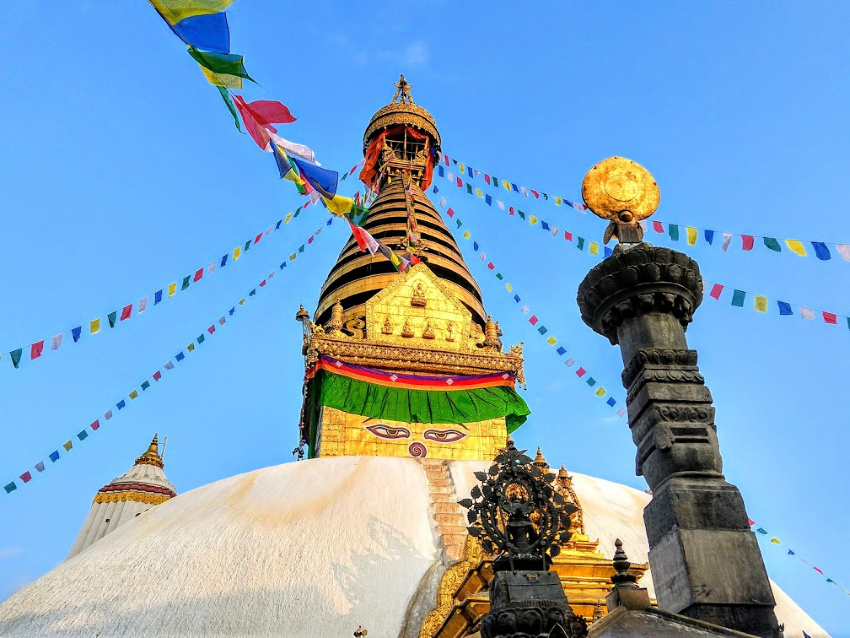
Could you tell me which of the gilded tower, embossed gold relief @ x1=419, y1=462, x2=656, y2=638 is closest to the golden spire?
the gilded tower

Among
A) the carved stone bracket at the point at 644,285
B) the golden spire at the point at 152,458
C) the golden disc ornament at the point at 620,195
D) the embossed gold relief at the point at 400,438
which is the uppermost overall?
the golden spire at the point at 152,458

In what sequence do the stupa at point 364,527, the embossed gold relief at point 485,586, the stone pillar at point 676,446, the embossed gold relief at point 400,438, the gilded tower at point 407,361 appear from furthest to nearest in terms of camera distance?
the gilded tower at point 407,361, the embossed gold relief at point 400,438, the stupa at point 364,527, the embossed gold relief at point 485,586, the stone pillar at point 676,446

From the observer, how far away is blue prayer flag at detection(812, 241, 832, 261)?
747 centimetres

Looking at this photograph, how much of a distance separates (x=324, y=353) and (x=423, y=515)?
6.98 metres

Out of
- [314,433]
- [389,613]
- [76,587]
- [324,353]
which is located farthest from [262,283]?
[389,613]

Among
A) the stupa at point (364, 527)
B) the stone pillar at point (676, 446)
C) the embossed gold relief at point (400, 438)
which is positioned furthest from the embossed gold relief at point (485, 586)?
the embossed gold relief at point (400, 438)

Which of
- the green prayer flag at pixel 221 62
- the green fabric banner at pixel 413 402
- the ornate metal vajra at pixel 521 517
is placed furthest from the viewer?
the green fabric banner at pixel 413 402

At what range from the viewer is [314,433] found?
17812mm

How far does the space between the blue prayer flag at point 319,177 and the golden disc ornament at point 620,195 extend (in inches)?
136

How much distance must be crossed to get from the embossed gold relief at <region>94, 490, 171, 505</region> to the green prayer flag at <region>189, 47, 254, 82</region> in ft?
52.0

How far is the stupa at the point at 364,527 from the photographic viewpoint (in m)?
8.06

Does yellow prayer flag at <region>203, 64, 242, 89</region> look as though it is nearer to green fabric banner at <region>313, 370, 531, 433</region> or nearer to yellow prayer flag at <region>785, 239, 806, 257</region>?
yellow prayer flag at <region>785, 239, 806, 257</region>

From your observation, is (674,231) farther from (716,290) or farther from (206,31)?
(206,31)

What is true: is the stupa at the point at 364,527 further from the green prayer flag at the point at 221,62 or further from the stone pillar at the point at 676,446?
the green prayer flag at the point at 221,62
